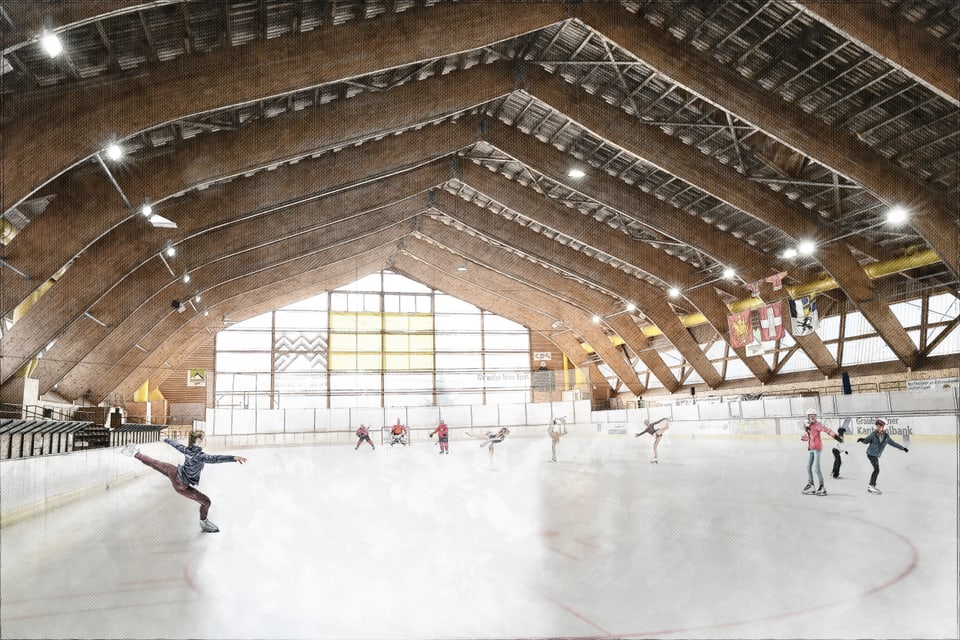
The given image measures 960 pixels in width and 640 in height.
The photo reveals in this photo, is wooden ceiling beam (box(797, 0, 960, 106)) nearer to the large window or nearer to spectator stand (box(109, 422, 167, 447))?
spectator stand (box(109, 422, 167, 447))

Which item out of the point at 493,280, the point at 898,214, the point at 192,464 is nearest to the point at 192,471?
the point at 192,464

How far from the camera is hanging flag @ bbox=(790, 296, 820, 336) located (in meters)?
28.0

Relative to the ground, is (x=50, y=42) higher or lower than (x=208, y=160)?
lower

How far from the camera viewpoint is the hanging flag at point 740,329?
108ft

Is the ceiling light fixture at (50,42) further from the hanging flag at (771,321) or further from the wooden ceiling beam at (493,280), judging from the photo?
the wooden ceiling beam at (493,280)

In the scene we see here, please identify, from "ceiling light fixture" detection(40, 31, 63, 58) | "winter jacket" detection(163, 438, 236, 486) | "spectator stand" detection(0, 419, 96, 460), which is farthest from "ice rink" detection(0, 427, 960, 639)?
"ceiling light fixture" detection(40, 31, 63, 58)

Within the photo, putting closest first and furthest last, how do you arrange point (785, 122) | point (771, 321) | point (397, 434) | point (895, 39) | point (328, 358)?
point (895, 39)
point (785, 122)
point (771, 321)
point (397, 434)
point (328, 358)

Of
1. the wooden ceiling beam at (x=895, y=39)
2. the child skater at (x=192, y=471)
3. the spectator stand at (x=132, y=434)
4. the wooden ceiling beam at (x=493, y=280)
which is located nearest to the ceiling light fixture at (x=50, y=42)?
the child skater at (x=192, y=471)

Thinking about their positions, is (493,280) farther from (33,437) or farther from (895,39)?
(33,437)

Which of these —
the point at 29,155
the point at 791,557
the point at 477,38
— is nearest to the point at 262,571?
the point at 791,557

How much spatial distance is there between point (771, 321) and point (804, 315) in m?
2.37

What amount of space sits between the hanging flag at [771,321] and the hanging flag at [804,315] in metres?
1.45

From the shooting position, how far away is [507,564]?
6.84 metres

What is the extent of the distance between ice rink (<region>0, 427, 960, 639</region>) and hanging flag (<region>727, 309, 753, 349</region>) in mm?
19670
